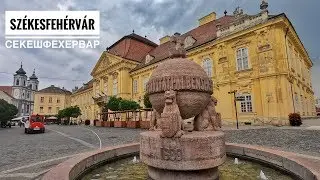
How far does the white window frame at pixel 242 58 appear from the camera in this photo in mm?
23875

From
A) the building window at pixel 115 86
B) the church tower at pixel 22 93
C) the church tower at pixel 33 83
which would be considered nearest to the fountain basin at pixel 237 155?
the building window at pixel 115 86

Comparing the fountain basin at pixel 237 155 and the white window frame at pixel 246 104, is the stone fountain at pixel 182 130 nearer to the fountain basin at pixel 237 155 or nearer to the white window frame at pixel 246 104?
the fountain basin at pixel 237 155

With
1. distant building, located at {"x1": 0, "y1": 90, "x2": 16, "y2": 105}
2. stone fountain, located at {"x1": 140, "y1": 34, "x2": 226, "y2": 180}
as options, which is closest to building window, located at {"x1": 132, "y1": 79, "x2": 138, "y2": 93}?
stone fountain, located at {"x1": 140, "y1": 34, "x2": 226, "y2": 180}

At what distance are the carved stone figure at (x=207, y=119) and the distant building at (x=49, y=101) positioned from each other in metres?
89.7

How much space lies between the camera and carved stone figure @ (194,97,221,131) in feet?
15.8

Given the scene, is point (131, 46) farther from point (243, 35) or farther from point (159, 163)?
point (159, 163)

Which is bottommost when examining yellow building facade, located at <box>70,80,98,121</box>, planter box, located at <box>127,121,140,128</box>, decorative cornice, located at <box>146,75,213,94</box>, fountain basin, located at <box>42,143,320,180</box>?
planter box, located at <box>127,121,140,128</box>

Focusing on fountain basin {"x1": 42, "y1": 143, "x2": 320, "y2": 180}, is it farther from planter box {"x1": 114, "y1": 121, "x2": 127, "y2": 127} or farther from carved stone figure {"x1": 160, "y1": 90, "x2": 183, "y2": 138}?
planter box {"x1": 114, "y1": 121, "x2": 127, "y2": 127}

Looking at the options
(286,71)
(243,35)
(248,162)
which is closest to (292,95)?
(286,71)

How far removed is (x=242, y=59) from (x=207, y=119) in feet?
69.9

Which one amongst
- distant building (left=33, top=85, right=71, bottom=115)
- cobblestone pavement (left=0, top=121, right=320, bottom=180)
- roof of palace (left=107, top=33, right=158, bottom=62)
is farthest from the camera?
distant building (left=33, top=85, right=71, bottom=115)

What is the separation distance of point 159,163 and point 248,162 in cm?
289

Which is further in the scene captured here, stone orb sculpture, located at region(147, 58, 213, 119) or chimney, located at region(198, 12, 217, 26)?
chimney, located at region(198, 12, 217, 26)

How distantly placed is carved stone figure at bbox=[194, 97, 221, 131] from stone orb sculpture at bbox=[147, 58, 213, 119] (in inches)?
6.1
